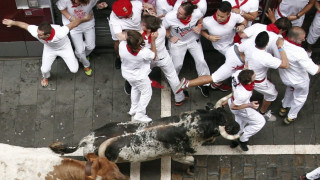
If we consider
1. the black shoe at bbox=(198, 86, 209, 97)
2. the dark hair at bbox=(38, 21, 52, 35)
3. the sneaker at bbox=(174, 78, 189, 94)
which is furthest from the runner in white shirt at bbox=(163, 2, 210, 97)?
the dark hair at bbox=(38, 21, 52, 35)

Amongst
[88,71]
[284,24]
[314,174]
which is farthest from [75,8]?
[314,174]

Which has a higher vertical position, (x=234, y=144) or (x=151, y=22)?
(x=151, y=22)

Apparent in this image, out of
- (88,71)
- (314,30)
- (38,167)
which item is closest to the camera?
(38,167)

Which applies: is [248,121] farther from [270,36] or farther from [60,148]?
[60,148]

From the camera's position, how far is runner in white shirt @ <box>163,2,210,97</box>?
389 inches

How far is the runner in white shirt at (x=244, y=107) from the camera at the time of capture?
29.8 feet

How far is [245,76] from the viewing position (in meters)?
9.01

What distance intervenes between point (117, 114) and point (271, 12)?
3769 mm

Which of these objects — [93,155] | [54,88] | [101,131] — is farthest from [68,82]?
[93,155]

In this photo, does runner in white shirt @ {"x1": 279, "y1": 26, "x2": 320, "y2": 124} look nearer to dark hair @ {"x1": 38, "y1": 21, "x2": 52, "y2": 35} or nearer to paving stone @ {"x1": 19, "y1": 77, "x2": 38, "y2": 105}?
dark hair @ {"x1": 38, "y1": 21, "x2": 52, "y2": 35}

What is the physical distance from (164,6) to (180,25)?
1.88ft

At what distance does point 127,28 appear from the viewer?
10.4m

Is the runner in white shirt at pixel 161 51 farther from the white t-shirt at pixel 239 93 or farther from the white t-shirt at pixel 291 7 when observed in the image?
the white t-shirt at pixel 291 7

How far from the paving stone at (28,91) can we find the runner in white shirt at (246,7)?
4490 mm
